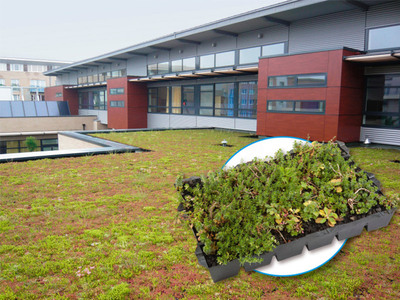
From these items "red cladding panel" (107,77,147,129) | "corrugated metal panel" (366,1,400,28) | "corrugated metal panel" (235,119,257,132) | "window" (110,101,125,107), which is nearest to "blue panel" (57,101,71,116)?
"window" (110,101,125,107)

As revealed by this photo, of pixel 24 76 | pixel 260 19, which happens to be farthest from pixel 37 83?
pixel 260 19

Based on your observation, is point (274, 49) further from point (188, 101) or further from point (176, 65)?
point (176, 65)

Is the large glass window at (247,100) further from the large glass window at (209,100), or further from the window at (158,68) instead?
the window at (158,68)

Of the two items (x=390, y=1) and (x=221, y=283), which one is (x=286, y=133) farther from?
(x=221, y=283)

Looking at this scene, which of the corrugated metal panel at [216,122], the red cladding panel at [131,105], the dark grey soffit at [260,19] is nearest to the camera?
the dark grey soffit at [260,19]

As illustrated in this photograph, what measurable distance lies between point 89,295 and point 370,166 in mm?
8420

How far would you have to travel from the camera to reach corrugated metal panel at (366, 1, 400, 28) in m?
12.8

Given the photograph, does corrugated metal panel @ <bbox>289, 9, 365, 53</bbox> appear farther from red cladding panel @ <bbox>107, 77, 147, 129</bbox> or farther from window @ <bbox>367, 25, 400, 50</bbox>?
red cladding panel @ <bbox>107, 77, 147, 129</bbox>

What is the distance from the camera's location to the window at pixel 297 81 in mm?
13336

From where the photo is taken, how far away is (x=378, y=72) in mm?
13281

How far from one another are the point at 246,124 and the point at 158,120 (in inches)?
397

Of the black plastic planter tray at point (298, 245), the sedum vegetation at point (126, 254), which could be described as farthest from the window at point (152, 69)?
the black plastic planter tray at point (298, 245)

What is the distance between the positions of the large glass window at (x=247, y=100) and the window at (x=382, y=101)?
21.5 ft

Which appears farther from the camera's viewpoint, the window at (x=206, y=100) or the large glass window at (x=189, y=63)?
the large glass window at (x=189, y=63)
